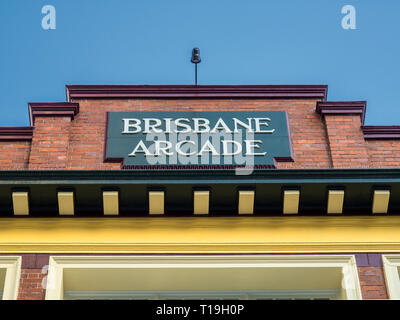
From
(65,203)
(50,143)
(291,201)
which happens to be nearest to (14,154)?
(50,143)

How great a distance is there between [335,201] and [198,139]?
2735mm

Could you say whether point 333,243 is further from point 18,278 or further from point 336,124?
point 18,278

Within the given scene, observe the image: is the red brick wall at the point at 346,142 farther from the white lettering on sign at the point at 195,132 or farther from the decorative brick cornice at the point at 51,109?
the decorative brick cornice at the point at 51,109

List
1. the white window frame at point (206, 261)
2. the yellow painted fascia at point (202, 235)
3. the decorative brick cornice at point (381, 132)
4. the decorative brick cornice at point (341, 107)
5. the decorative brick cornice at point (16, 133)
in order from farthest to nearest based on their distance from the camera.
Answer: the decorative brick cornice at point (341, 107), the decorative brick cornice at point (381, 132), the decorative brick cornice at point (16, 133), the yellow painted fascia at point (202, 235), the white window frame at point (206, 261)

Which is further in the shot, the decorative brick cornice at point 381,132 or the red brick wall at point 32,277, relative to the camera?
the decorative brick cornice at point 381,132

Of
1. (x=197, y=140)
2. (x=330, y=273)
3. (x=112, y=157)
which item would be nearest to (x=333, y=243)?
(x=330, y=273)

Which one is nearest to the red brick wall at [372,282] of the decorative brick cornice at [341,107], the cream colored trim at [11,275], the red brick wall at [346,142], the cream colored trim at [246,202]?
the cream colored trim at [246,202]

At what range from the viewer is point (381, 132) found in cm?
1344

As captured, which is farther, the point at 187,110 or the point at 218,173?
the point at 187,110

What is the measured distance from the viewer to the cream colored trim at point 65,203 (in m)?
11.9

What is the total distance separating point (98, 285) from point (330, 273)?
12.0 feet

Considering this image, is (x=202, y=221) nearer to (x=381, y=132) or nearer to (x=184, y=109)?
(x=184, y=109)

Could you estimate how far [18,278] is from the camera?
36.9 feet

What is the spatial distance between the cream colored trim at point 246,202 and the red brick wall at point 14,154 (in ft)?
12.4
